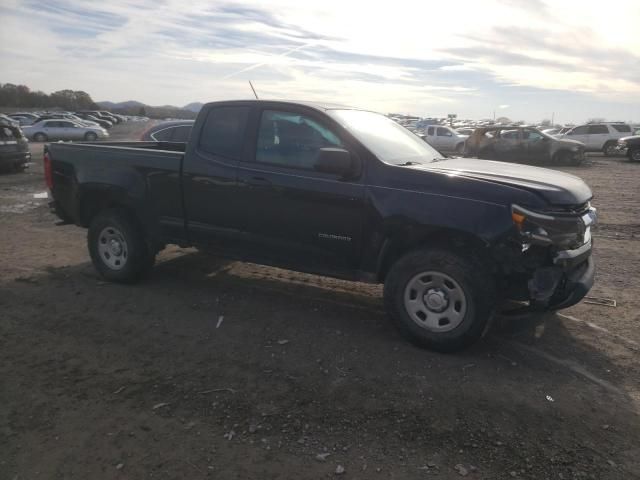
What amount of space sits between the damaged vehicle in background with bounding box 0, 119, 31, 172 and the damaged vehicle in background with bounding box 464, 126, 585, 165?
667 inches

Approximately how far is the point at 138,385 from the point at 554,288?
3041 mm

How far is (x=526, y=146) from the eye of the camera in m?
21.4

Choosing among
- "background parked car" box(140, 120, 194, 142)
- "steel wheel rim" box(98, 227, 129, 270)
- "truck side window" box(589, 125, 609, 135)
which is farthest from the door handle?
"truck side window" box(589, 125, 609, 135)

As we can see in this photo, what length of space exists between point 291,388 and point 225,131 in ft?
8.74

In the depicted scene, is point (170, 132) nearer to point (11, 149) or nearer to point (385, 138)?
point (385, 138)

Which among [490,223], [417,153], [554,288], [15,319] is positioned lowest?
[15,319]

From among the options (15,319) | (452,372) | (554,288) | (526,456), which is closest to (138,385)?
(15,319)

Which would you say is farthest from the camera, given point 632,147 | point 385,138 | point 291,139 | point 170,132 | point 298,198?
point 632,147

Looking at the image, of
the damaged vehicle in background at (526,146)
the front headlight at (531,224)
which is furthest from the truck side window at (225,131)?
the damaged vehicle in background at (526,146)

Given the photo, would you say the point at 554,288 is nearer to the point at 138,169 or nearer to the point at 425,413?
the point at 425,413

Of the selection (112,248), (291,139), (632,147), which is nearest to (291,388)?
(291,139)

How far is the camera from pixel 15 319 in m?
4.79

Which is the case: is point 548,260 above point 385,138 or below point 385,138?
below

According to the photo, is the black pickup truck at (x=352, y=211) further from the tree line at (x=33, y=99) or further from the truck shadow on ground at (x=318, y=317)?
the tree line at (x=33, y=99)
